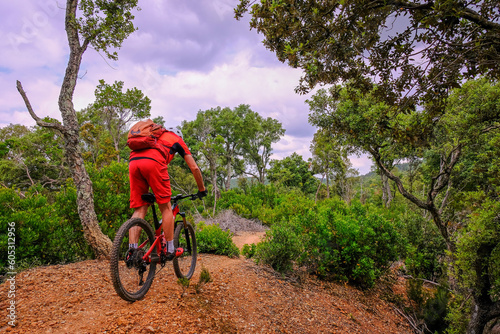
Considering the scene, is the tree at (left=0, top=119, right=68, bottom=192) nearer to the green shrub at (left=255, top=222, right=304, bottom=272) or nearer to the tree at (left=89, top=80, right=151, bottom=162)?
the tree at (left=89, top=80, right=151, bottom=162)

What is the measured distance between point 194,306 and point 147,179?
1.38 metres

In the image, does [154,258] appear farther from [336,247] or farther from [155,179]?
[336,247]

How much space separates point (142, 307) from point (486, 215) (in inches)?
179

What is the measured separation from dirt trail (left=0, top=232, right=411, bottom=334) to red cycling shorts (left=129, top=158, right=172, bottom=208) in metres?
0.99

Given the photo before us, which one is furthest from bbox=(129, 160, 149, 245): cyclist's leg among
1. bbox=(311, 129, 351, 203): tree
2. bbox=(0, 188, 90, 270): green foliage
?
bbox=(311, 129, 351, 203): tree

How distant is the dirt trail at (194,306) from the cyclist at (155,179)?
566 mm

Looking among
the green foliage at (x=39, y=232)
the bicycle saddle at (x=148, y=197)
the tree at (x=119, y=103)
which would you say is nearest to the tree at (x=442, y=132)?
the bicycle saddle at (x=148, y=197)

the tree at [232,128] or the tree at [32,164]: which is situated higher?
the tree at [232,128]

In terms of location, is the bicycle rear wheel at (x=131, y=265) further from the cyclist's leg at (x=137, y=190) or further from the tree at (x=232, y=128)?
the tree at (x=232, y=128)

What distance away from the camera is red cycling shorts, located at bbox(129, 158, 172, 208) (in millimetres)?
2252

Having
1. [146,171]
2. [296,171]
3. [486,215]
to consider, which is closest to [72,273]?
[146,171]

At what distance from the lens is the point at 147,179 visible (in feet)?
7.55

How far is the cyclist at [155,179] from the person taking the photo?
7.41 ft

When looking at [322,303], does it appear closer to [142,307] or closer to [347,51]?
[142,307]
